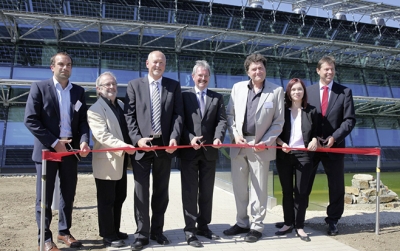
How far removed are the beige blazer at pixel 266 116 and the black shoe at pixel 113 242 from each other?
171 cm

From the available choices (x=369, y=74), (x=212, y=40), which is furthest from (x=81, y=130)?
(x=369, y=74)

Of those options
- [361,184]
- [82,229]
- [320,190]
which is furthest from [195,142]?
[320,190]

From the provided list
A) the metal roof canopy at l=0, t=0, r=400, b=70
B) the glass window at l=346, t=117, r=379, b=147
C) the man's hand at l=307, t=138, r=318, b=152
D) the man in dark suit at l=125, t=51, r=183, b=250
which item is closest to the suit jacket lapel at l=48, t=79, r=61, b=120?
the man in dark suit at l=125, t=51, r=183, b=250

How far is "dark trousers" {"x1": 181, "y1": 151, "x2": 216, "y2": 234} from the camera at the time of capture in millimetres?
4066

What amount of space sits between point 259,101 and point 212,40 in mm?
11313

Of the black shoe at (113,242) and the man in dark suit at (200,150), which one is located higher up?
the man in dark suit at (200,150)

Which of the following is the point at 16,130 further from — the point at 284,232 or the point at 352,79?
the point at 352,79

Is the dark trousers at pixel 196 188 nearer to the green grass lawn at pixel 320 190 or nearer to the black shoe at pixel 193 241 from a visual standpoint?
the black shoe at pixel 193 241

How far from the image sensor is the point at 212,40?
1499 cm

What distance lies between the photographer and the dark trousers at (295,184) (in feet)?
14.0

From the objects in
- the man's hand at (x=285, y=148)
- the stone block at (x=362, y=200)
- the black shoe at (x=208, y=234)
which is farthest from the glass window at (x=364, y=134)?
the black shoe at (x=208, y=234)

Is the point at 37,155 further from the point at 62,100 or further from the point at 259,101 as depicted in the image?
the point at 259,101

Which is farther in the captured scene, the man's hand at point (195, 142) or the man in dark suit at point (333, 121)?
the man in dark suit at point (333, 121)

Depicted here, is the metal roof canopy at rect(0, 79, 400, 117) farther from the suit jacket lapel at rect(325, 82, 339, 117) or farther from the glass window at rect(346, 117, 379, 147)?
the suit jacket lapel at rect(325, 82, 339, 117)
